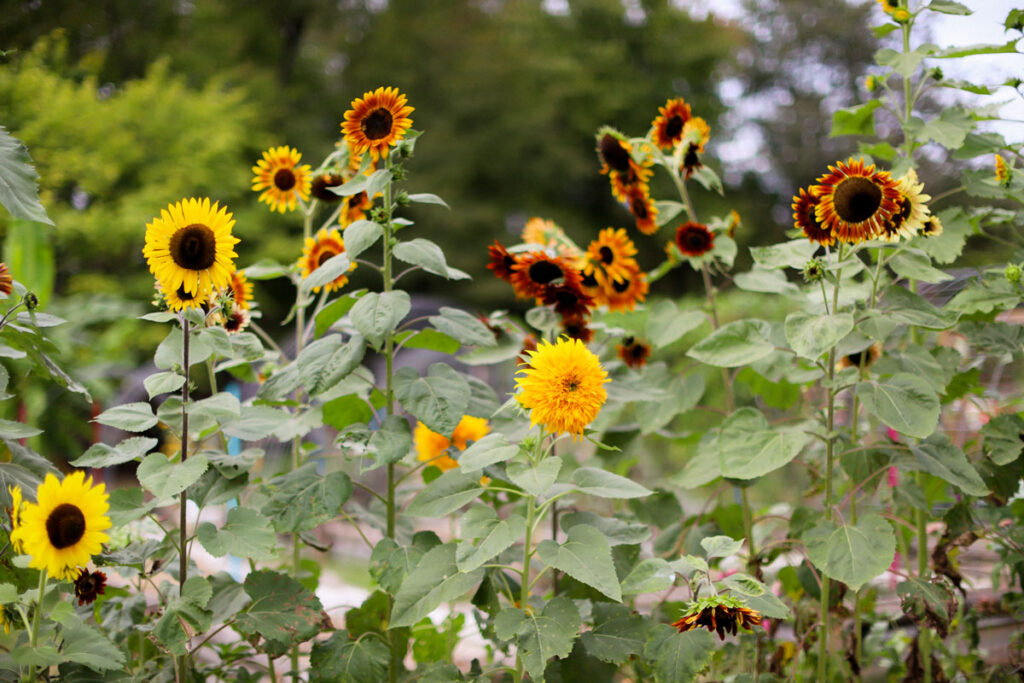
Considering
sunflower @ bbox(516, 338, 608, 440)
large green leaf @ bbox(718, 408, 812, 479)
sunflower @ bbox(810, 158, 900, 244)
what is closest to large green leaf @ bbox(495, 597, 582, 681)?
sunflower @ bbox(516, 338, 608, 440)

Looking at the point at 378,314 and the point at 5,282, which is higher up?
the point at 5,282

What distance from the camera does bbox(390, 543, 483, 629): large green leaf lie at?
1.19 m

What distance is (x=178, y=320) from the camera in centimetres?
133

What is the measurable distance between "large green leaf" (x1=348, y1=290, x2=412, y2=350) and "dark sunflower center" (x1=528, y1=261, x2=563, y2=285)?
304mm

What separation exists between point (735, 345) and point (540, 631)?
71 centimetres

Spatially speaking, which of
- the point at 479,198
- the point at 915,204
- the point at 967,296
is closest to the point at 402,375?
the point at 915,204

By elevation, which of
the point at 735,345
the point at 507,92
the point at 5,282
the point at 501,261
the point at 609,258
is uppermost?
the point at 5,282

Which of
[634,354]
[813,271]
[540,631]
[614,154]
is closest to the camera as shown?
[540,631]

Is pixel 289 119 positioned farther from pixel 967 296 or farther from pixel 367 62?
pixel 967 296

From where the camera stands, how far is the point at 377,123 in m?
1.40

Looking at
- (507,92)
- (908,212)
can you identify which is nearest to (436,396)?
(908,212)

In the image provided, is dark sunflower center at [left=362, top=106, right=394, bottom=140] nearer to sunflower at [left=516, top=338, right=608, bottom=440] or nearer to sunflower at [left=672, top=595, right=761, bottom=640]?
sunflower at [left=516, top=338, right=608, bottom=440]

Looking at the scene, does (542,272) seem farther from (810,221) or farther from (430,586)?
(430,586)

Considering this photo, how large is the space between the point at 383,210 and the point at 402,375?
292 millimetres
